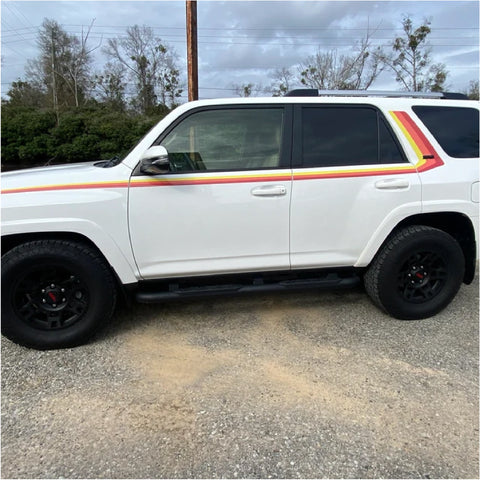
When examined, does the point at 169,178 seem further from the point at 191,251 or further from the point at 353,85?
the point at 353,85

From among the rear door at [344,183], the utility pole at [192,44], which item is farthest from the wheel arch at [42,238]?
the utility pole at [192,44]

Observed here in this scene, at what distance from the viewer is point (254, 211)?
310cm

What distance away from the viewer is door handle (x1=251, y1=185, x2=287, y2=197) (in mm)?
3076

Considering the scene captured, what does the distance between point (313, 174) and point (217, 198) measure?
77 centimetres

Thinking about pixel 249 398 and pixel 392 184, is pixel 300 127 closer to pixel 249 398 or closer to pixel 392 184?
pixel 392 184

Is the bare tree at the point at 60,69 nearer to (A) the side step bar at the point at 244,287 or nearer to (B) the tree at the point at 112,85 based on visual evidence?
(B) the tree at the point at 112,85

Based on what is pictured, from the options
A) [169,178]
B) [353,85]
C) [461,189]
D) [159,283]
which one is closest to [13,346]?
[159,283]

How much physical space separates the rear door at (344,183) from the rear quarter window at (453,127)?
14.5 inches

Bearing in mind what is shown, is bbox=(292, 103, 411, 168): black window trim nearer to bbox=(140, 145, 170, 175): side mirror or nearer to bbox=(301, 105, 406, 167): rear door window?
bbox=(301, 105, 406, 167): rear door window

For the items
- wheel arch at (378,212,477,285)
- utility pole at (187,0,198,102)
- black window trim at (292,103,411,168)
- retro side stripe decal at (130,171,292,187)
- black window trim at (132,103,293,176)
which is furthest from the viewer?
utility pole at (187,0,198,102)

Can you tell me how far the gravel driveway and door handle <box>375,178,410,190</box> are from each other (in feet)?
3.85

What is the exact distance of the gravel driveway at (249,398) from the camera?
6.81 feet

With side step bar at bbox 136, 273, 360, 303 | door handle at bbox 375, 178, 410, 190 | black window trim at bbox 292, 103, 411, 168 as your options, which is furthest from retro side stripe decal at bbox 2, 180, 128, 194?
door handle at bbox 375, 178, 410, 190

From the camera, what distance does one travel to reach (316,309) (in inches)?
149
